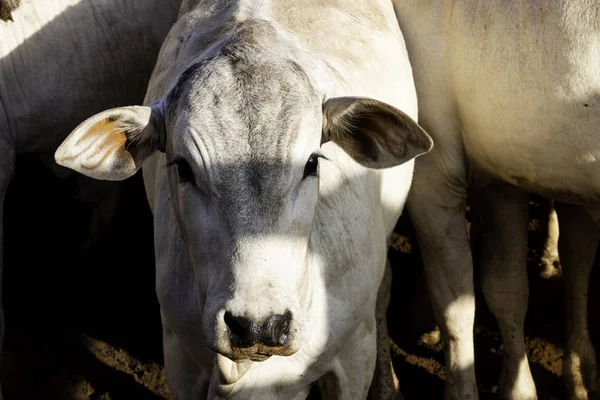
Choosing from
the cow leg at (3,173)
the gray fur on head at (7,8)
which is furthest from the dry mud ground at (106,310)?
the gray fur on head at (7,8)

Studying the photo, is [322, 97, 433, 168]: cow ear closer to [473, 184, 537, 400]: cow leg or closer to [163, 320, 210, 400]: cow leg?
[163, 320, 210, 400]: cow leg

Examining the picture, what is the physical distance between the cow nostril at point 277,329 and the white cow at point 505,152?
5.37 ft

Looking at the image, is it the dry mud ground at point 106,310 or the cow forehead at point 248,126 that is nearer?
the cow forehead at point 248,126

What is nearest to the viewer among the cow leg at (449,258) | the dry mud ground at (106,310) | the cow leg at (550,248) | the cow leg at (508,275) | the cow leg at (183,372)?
the cow leg at (183,372)

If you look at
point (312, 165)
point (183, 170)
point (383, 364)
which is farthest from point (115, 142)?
point (383, 364)

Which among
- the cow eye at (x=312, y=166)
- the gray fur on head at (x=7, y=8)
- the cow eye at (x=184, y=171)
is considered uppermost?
the cow eye at (x=184, y=171)

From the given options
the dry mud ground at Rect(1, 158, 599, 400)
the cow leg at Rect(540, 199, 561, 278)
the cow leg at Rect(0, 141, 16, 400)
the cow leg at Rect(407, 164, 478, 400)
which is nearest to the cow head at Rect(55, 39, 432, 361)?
the cow leg at Rect(407, 164, 478, 400)

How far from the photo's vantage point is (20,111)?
5.05m

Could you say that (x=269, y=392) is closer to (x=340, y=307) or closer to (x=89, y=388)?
(x=340, y=307)

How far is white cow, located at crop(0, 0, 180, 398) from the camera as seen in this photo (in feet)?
A: 16.4

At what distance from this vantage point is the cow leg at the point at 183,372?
389cm

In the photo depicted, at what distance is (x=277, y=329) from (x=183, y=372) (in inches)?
41.1

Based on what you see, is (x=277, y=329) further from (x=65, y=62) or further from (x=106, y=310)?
(x=106, y=310)

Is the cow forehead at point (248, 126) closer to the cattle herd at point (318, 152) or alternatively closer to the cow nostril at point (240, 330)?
the cattle herd at point (318, 152)
